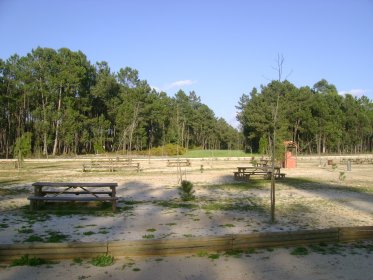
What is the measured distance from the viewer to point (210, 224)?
361 inches

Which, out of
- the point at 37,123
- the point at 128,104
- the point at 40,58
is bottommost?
the point at 37,123

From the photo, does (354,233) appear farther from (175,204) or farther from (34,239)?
(34,239)

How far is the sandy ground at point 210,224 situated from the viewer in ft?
18.8

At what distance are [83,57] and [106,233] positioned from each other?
66.2 metres

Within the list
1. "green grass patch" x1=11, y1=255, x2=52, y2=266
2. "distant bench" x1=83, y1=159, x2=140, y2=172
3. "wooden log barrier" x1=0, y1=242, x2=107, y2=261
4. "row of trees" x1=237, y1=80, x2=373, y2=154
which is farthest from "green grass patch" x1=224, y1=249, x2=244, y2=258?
"row of trees" x1=237, y1=80, x2=373, y2=154

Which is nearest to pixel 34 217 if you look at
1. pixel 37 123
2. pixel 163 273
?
pixel 163 273

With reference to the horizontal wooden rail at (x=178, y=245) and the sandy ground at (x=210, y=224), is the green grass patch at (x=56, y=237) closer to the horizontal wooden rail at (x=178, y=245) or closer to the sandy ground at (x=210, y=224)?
the sandy ground at (x=210, y=224)

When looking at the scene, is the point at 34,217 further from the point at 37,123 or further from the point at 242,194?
the point at 37,123

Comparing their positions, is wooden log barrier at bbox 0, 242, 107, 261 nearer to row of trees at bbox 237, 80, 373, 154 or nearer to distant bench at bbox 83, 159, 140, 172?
distant bench at bbox 83, 159, 140, 172

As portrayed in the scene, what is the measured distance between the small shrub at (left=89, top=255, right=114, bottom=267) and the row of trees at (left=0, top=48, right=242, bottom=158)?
131 feet

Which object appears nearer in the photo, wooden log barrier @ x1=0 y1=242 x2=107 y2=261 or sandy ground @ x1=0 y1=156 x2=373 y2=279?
sandy ground @ x1=0 y1=156 x2=373 y2=279

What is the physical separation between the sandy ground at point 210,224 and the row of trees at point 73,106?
32.8 metres

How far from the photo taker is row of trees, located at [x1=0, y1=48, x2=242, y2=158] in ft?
198

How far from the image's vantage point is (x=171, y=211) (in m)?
11.1
